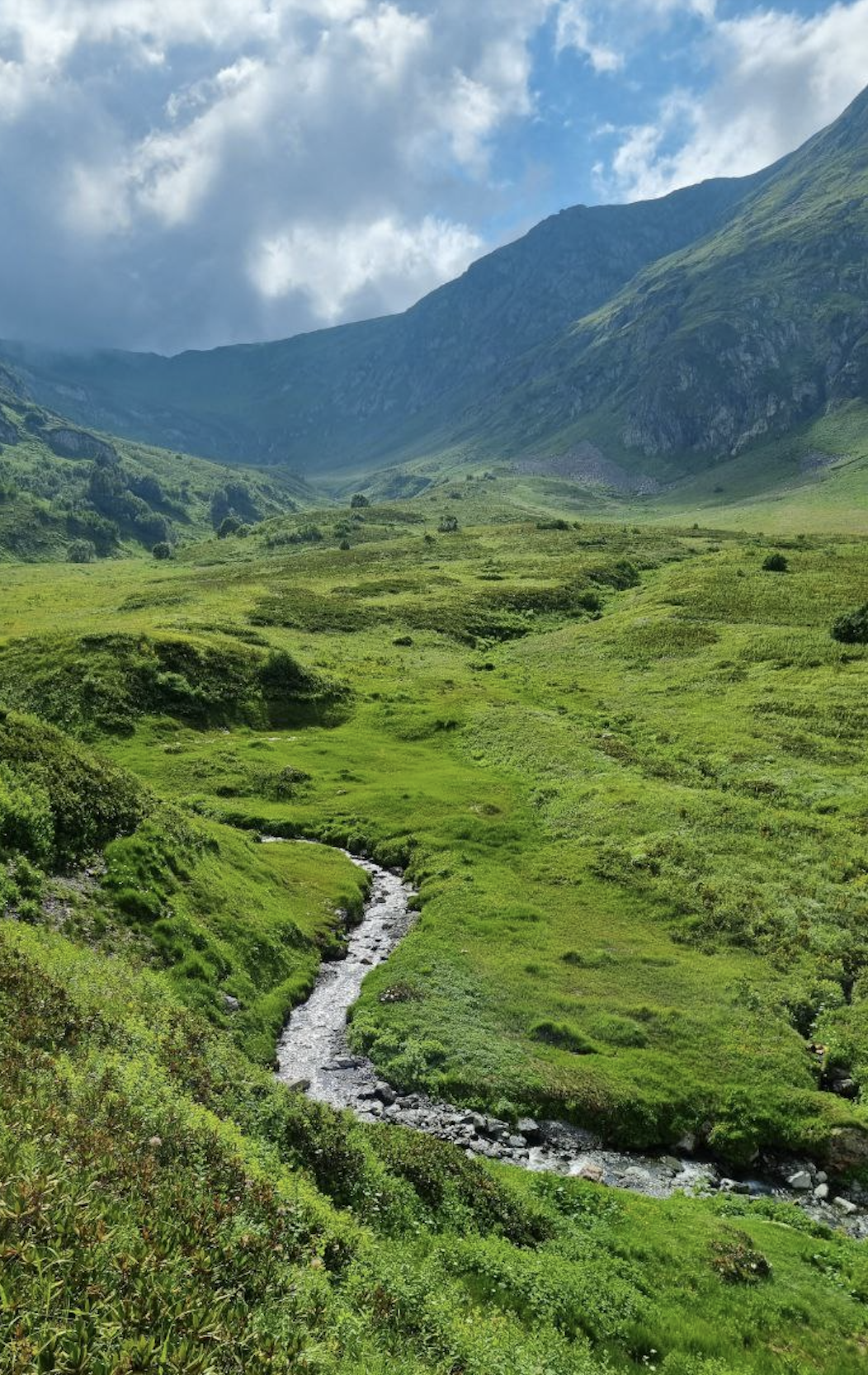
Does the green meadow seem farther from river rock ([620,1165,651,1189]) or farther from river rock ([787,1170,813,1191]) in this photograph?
river rock ([620,1165,651,1189])

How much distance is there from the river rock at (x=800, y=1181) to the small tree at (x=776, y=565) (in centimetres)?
11143

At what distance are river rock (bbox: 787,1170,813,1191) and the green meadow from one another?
0.99 m

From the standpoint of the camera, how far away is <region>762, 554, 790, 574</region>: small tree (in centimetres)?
12031

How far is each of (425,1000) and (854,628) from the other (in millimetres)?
71725

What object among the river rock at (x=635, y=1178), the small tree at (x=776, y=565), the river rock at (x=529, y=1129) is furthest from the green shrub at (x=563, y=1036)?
the small tree at (x=776, y=565)

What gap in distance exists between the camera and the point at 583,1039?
27.3 metres

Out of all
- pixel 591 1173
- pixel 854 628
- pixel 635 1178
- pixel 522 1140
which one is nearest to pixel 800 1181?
pixel 635 1178

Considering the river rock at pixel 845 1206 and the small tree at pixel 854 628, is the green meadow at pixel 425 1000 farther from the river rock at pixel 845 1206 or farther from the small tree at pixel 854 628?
the small tree at pixel 854 628

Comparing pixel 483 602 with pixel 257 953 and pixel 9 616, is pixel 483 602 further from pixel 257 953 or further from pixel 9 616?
pixel 257 953

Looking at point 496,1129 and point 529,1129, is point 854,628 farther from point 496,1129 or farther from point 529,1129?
point 496,1129

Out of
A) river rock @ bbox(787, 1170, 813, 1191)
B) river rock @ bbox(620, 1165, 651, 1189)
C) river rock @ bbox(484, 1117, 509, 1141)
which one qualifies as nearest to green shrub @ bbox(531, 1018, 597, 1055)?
river rock @ bbox(484, 1117, 509, 1141)

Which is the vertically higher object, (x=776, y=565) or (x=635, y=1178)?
(x=776, y=565)

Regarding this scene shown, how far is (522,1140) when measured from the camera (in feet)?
75.1

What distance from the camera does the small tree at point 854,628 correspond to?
80562 mm
